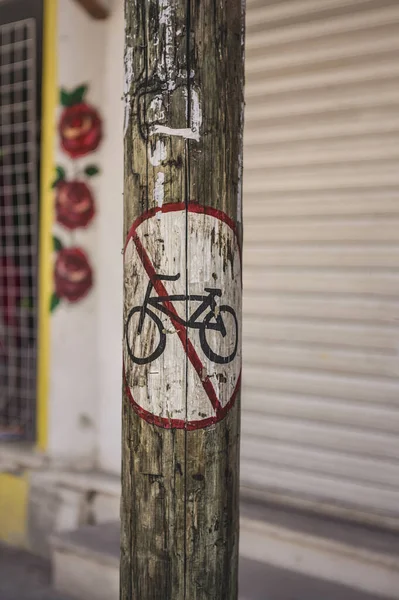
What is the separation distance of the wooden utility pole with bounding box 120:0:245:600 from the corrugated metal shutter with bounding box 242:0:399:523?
1895 mm

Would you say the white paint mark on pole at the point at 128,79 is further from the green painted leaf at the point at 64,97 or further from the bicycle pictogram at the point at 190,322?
the green painted leaf at the point at 64,97

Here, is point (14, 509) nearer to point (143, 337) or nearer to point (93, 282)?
point (93, 282)

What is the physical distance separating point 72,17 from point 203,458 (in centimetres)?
381

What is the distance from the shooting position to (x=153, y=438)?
1.88 m

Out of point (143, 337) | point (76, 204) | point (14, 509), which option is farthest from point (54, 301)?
point (143, 337)

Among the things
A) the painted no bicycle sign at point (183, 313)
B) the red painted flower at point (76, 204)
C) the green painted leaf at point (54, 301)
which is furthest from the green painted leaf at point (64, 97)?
the painted no bicycle sign at point (183, 313)

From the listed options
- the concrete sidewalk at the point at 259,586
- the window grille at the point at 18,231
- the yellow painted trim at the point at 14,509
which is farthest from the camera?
the window grille at the point at 18,231

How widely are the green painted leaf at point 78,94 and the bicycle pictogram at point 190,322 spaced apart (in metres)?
3.19

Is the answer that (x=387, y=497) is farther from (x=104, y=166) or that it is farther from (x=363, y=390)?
(x=104, y=166)

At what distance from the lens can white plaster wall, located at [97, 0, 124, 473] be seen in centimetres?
463

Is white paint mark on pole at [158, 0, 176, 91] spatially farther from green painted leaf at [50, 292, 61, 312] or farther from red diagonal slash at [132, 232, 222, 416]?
green painted leaf at [50, 292, 61, 312]

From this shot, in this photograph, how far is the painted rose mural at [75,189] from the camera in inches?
185

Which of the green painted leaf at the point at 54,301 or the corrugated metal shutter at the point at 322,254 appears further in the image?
the green painted leaf at the point at 54,301

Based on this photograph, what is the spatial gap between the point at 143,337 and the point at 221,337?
0.22 meters
